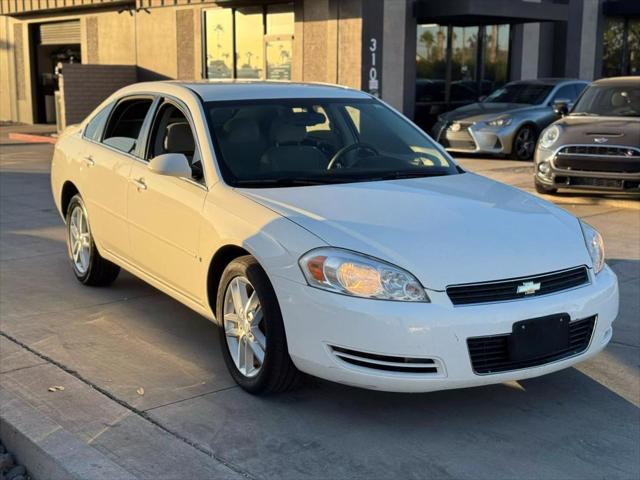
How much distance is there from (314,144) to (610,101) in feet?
23.9

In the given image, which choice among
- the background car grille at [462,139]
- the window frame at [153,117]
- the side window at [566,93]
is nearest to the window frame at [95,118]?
the window frame at [153,117]

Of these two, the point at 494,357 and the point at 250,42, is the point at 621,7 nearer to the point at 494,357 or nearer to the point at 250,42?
the point at 250,42

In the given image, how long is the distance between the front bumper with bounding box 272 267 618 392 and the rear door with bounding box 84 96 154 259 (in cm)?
211

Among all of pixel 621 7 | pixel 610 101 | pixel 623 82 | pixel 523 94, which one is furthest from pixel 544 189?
pixel 621 7

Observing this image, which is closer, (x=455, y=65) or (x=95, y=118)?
(x=95, y=118)

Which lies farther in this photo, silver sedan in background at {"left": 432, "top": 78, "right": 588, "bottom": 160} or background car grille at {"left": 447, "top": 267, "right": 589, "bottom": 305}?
silver sedan in background at {"left": 432, "top": 78, "right": 588, "bottom": 160}

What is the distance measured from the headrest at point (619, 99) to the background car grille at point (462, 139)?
4.20 metres

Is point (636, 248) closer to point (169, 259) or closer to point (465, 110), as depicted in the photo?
point (169, 259)

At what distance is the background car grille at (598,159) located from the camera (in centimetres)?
991

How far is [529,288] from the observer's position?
388 centimetres

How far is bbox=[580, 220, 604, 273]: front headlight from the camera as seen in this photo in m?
4.32

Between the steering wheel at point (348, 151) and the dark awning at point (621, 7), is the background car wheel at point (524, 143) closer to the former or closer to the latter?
the steering wheel at point (348, 151)

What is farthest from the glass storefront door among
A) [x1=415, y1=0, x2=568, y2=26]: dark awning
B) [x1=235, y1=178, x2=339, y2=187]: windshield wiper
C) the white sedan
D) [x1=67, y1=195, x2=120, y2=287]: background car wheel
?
[x1=235, y1=178, x2=339, y2=187]: windshield wiper

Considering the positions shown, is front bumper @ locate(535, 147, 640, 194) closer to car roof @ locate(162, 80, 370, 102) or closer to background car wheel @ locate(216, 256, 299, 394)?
car roof @ locate(162, 80, 370, 102)
